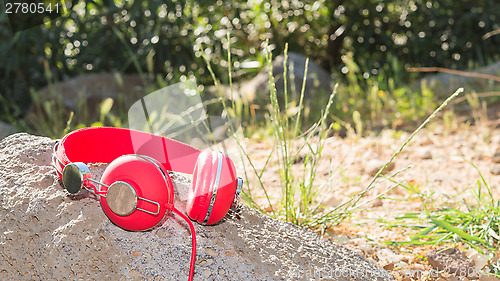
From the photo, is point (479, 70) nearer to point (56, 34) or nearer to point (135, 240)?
point (56, 34)

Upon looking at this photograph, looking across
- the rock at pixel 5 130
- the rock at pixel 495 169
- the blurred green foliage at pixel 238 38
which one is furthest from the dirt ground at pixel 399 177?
the rock at pixel 5 130

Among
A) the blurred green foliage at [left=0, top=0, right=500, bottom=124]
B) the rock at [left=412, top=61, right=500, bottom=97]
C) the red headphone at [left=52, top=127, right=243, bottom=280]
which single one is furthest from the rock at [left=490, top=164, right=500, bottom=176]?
the blurred green foliage at [left=0, top=0, right=500, bottom=124]

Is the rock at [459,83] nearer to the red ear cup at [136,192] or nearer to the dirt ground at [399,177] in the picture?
the dirt ground at [399,177]

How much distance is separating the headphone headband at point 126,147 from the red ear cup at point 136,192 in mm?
257

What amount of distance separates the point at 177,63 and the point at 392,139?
2229 millimetres

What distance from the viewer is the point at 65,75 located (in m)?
4.80

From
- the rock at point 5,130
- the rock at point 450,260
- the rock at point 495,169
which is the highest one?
the rock at point 5,130

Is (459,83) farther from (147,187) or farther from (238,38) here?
(147,187)

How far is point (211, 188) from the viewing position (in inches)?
43.3

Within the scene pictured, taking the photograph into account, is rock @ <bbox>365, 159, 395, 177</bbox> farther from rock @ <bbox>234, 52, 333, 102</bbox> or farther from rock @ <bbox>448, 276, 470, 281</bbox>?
rock @ <bbox>234, 52, 333, 102</bbox>

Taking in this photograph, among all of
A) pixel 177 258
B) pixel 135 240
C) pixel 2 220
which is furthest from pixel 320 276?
pixel 2 220

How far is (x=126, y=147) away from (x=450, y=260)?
3.35ft

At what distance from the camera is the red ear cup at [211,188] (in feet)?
3.63

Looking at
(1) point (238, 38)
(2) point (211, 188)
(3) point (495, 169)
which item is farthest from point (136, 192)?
(1) point (238, 38)
